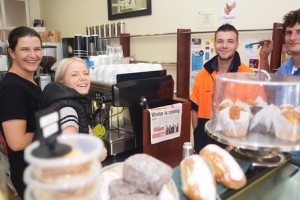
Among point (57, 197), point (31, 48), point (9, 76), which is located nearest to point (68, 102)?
point (9, 76)

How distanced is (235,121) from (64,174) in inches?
25.6

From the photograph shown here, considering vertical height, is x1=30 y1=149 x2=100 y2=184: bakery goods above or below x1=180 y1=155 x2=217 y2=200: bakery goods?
above

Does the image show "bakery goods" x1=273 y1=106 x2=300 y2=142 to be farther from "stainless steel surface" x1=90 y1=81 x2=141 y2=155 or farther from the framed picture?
the framed picture

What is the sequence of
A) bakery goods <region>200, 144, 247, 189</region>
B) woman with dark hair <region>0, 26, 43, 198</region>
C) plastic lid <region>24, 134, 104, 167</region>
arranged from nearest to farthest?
plastic lid <region>24, 134, 104, 167</region> < bakery goods <region>200, 144, 247, 189</region> < woman with dark hair <region>0, 26, 43, 198</region>

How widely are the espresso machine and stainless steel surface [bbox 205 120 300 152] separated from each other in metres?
0.62

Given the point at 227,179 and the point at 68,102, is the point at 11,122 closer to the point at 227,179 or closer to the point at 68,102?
the point at 68,102

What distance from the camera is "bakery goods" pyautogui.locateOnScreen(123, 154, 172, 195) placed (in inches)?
26.2

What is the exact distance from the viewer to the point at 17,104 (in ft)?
4.35

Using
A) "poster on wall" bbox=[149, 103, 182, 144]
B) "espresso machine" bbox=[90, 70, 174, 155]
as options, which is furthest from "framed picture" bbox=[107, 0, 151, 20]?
"poster on wall" bbox=[149, 103, 182, 144]

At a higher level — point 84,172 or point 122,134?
point 84,172

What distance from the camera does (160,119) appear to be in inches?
57.3

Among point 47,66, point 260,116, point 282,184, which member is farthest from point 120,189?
point 47,66

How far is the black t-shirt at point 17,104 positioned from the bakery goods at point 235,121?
1013mm

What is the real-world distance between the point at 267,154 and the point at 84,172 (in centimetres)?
77
